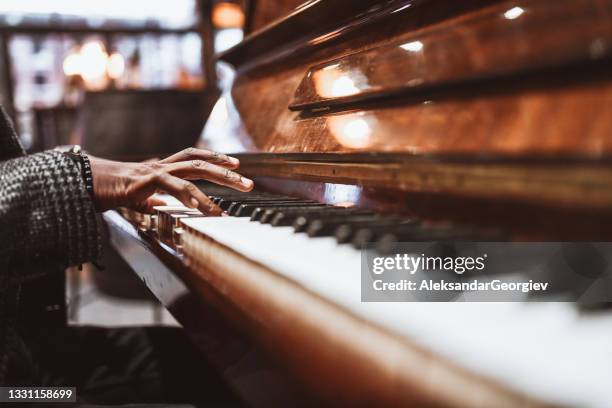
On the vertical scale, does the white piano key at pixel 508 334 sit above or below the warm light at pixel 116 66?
below

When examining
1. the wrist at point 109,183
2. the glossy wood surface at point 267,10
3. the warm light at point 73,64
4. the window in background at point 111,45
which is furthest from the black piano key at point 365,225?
the warm light at point 73,64

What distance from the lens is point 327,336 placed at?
479mm

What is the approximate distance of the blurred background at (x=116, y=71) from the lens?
3.40 m

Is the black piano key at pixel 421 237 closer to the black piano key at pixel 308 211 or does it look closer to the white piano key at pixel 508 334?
the white piano key at pixel 508 334

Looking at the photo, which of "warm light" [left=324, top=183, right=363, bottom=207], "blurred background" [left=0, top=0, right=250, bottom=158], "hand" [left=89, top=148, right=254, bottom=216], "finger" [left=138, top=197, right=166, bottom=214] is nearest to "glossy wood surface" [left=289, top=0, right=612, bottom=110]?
"warm light" [left=324, top=183, right=363, bottom=207]

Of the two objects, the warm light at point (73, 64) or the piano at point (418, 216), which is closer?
the piano at point (418, 216)

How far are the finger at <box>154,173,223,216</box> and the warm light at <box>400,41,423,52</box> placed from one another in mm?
474

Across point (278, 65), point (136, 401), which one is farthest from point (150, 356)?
point (278, 65)

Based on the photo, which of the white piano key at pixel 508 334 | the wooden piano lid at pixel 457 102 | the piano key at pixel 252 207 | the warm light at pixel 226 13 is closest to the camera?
the white piano key at pixel 508 334

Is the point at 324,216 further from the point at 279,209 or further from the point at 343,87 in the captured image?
the point at 343,87

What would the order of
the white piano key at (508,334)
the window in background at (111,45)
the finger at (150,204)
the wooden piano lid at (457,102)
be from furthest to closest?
the window in background at (111,45) → the finger at (150,204) → the wooden piano lid at (457,102) → the white piano key at (508,334)

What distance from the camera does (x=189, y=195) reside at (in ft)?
3.26

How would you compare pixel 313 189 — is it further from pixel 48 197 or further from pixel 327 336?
pixel 327 336

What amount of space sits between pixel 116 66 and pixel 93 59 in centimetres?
36
